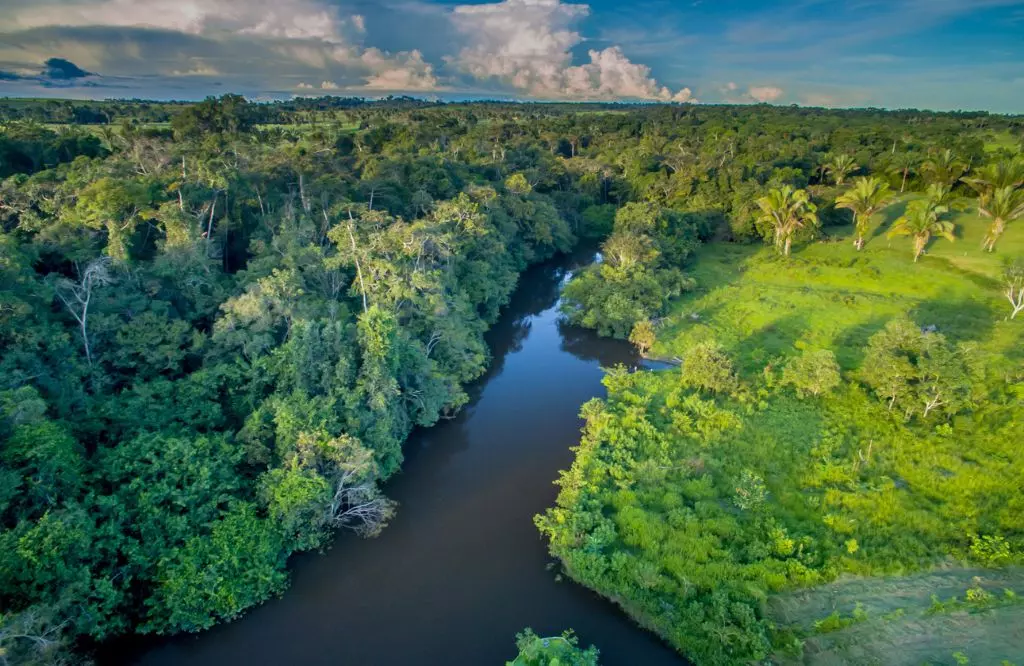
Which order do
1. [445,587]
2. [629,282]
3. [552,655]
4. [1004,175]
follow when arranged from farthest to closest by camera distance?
[1004,175]
[629,282]
[445,587]
[552,655]

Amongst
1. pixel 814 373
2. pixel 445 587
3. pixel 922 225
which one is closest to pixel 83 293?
pixel 445 587

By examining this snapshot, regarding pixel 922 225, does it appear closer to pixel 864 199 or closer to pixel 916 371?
pixel 864 199

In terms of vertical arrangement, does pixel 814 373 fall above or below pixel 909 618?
above

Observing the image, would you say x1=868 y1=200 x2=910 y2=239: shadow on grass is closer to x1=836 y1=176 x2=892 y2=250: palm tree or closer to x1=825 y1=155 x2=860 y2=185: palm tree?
x1=836 y1=176 x2=892 y2=250: palm tree

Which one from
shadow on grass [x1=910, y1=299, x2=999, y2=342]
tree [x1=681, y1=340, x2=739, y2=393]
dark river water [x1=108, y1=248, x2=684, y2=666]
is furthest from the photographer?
shadow on grass [x1=910, y1=299, x2=999, y2=342]

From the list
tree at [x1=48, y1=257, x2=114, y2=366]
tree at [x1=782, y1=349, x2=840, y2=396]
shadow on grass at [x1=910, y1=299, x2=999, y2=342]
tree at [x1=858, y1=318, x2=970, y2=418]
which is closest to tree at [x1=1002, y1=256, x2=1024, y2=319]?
shadow on grass at [x1=910, y1=299, x2=999, y2=342]

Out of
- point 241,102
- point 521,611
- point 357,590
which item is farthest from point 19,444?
point 241,102

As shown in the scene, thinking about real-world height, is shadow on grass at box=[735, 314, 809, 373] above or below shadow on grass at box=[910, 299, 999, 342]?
below

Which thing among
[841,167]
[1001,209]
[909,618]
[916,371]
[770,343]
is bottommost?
[909,618]
